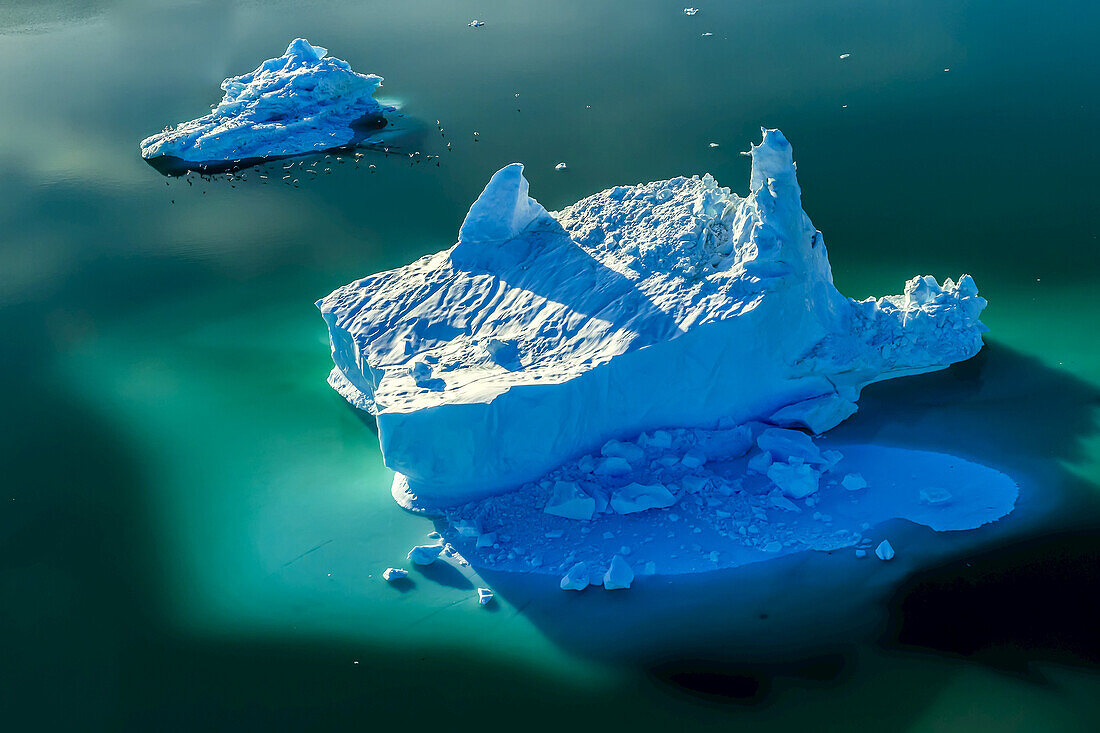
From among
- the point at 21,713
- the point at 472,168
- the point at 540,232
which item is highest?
the point at 540,232

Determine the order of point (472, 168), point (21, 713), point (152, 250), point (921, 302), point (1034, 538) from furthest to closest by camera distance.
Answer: point (472, 168)
point (152, 250)
point (921, 302)
point (1034, 538)
point (21, 713)

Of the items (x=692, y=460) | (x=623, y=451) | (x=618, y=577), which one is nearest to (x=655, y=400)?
(x=623, y=451)

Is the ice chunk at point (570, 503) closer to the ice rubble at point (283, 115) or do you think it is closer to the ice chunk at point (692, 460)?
the ice chunk at point (692, 460)

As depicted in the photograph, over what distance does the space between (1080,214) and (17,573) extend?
20.4 meters

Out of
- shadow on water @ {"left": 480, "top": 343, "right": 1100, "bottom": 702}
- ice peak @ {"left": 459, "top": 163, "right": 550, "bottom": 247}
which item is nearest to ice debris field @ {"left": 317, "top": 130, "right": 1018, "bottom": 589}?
shadow on water @ {"left": 480, "top": 343, "right": 1100, "bottom": 702}

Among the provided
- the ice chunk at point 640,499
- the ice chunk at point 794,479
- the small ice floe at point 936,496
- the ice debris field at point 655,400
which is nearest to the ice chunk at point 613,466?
the ice debris field at point 655,400

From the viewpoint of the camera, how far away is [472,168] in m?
24.4

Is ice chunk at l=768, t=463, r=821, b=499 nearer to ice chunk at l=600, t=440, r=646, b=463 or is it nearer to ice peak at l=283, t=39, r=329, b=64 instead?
ice chunk at l=600, t=440, r=646, b=463

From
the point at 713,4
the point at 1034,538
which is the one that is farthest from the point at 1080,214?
the point at 713,4

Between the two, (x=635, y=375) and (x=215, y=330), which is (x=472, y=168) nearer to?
(x=215, y=330)

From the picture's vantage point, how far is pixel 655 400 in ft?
46.7

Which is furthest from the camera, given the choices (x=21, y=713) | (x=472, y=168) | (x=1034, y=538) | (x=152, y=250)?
(x=472, y=168)

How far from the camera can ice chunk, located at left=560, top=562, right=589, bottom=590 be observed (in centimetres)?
1291

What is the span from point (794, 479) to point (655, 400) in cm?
214
